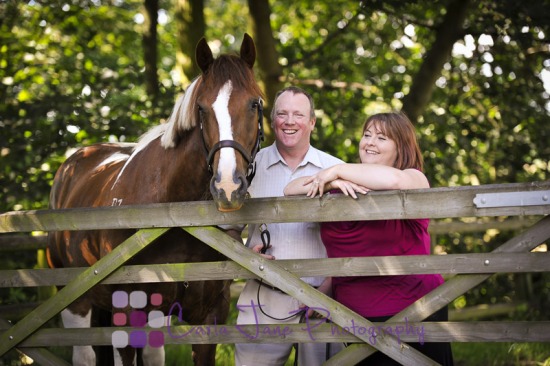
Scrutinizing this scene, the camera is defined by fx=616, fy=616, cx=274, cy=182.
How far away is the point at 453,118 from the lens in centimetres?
809

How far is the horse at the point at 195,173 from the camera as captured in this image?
10.1 ft

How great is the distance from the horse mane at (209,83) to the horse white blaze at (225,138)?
7cm

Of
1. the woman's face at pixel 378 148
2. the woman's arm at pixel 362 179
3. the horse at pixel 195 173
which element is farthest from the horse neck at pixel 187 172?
the woman's face at pixel 378 148

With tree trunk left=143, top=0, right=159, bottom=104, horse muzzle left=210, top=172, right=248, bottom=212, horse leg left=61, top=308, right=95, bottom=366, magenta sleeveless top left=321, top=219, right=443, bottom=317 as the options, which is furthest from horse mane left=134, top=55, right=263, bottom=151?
tree trunk left=143, top=0, right=159, bottom=104

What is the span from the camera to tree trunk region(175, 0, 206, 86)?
7883mm

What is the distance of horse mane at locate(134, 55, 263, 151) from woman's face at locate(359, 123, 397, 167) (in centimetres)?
65

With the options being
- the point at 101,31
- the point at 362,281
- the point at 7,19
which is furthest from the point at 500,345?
the point at 101,31

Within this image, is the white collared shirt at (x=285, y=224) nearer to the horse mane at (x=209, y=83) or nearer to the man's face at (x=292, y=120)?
the man's face at (x=292, y=120)

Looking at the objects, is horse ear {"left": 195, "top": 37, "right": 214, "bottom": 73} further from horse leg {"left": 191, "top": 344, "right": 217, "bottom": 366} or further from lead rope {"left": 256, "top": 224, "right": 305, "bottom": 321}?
horse leg {"left": 191, "top": 344, "right": 217, "bottom": 366}

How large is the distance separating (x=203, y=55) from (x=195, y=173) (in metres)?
0.67

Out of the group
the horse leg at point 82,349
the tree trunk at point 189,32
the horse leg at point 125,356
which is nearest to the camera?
the horse leg at point 125,356

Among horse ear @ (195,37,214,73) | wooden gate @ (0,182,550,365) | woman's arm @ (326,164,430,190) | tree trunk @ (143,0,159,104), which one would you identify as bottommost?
wooden gate @ (0,182,550,365)

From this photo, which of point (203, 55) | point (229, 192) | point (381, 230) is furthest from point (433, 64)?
point (229, 192)

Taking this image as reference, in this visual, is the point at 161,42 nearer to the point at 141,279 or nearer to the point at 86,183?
the point at 86,183
